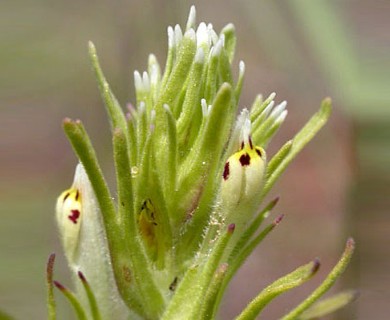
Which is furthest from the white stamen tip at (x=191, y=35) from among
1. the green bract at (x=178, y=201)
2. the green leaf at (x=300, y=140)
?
the green leaf at (x=300, y=140)

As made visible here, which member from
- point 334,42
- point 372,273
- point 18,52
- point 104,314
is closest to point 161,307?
point 104,314

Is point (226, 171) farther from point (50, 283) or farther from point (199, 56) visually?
point (50, 283)

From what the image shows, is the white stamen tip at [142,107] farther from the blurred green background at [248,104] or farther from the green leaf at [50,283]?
the blurred green background at [248,104]

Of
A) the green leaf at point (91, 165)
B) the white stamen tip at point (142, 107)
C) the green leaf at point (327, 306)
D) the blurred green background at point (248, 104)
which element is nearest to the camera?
the green leaf at point (91, 165)

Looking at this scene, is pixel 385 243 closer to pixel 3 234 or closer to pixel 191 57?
pixel 3 234

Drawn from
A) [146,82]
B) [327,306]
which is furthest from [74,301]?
[327,306]

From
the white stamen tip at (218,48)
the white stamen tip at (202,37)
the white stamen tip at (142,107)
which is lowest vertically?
the white stamen tip at (142,107)
